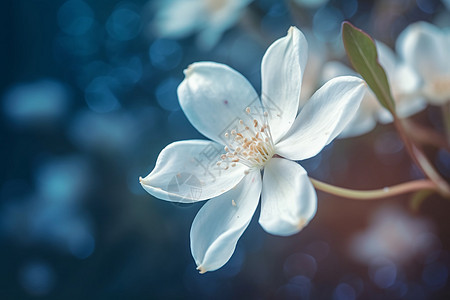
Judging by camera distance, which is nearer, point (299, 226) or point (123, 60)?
point (299, 226)

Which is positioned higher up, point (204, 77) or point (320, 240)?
point (204, 77)

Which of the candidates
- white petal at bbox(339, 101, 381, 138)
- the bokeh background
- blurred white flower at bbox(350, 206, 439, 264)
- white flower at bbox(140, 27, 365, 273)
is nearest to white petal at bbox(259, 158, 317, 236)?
white flower at bbox(140, 27, 365, 273)

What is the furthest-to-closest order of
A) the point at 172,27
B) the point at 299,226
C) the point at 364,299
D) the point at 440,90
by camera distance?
the point at 172,27, the point at 364,299, the point at 440,90, the point at 299,226

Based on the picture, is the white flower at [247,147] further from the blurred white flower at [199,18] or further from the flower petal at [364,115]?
the blurred white flower at [199,18]

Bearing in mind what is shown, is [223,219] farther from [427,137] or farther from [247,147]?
[427,137]

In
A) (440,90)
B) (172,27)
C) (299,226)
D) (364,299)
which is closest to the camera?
(299,226)

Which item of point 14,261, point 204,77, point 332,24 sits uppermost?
point 204,77

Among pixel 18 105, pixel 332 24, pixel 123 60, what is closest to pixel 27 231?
pixel 18 105

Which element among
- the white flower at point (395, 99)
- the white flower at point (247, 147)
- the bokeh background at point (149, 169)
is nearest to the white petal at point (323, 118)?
the white flower at point (247, 147)

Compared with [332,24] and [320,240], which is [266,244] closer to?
[320,240]
